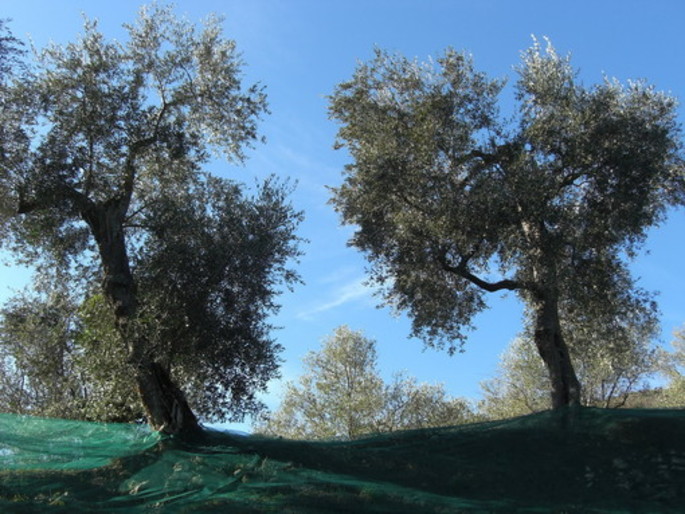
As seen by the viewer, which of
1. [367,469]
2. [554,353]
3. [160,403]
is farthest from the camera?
[554,353]

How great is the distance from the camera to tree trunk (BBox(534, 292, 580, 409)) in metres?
13.3

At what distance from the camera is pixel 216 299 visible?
1305cm

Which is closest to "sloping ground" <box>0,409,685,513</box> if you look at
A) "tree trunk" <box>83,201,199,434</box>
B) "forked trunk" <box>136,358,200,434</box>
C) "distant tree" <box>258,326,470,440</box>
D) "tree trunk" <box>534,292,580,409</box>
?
"forked trunk" <box>136,358,200,434</box>

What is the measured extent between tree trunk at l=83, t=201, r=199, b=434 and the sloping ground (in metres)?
0.89

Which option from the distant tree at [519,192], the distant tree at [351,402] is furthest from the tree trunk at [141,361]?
the distant tree at [351,402]

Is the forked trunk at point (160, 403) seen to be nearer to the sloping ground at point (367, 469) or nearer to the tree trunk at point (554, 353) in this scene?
the sloping ground at point (367, 469)

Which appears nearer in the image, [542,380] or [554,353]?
[554,353]

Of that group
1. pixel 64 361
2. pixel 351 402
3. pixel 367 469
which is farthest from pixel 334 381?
pixel 367 469

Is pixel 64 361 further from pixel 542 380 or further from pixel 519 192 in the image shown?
pixel 542 380

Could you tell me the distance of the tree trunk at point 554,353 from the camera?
1328cm

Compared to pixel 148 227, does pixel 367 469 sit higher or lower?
lower

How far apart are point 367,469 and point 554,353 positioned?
5970 mm

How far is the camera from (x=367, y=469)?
971 centimetres

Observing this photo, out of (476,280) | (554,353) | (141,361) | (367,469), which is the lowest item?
(367,469)
